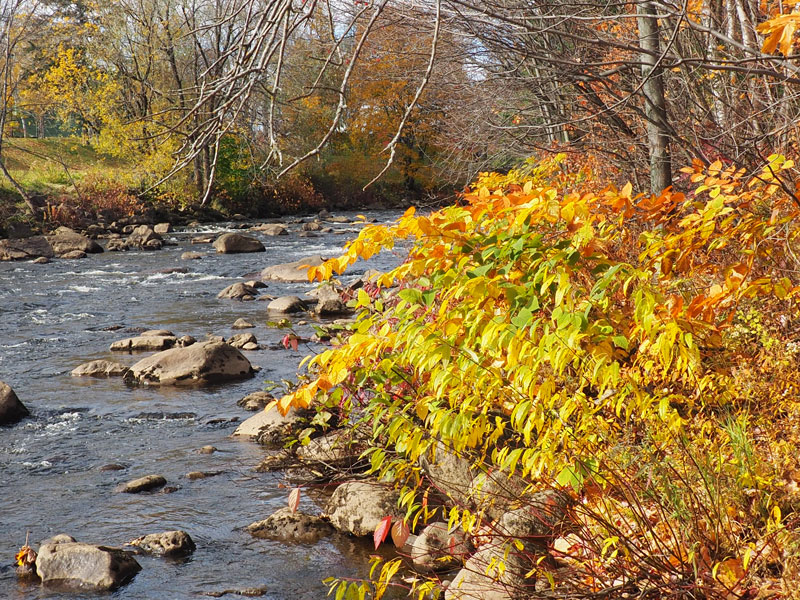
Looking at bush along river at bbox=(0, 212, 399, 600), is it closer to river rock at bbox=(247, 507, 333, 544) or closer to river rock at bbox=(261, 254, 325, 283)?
river rock at bbox=(247, 507, 333, 544)

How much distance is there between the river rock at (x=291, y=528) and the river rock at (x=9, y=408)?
11.8 feet

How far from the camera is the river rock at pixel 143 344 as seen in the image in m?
10.2

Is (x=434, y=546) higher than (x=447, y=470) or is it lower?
lower

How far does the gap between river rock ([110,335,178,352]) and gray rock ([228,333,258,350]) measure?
76cm

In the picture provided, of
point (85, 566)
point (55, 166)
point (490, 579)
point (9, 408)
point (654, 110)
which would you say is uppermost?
point (55, 166)

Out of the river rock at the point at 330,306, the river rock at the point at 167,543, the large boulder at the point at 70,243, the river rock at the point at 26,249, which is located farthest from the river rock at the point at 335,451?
the large boulder at the point at 70,243

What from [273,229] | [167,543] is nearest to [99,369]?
[167,543]

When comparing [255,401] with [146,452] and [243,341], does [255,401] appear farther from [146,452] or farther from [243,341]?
[243,341]

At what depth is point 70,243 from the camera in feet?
67.2

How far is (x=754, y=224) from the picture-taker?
3969 millimetres

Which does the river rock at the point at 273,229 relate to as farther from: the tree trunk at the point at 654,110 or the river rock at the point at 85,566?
the river rock at the point at 85,566

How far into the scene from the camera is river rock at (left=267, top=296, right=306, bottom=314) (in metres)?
12.6

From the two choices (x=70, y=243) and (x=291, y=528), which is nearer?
(x=291, y=528)

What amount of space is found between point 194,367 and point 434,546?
5141 millimetres
